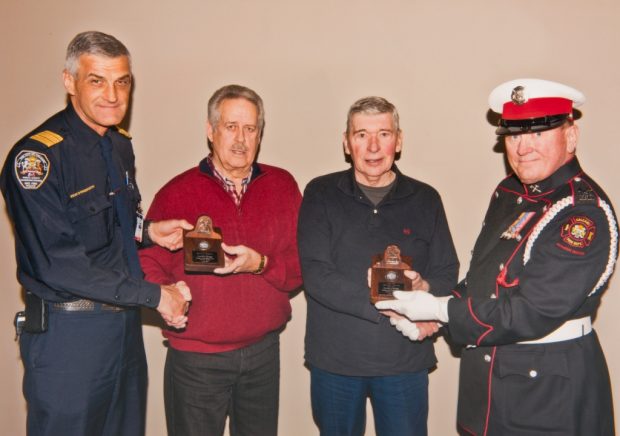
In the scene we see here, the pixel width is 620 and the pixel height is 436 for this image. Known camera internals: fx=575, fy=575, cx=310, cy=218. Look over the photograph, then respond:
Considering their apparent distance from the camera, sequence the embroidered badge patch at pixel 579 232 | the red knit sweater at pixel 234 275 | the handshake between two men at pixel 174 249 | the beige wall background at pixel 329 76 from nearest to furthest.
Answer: the embroidered badge patch at pixel 579 232
the handshake between two men at pixel 174 249
the red knit sweater at pixel 234 275
the beige wall background at pixel 329 76

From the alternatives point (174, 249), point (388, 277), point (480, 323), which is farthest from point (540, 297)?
point (174, 249)

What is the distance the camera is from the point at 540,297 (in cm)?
182

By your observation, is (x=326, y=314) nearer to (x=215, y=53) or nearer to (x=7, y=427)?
(x=215, y=53)

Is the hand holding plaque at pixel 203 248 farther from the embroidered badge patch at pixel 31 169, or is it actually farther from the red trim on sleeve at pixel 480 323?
the red trim on sleeve at pixel 480 323

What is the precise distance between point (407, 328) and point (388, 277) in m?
0.23

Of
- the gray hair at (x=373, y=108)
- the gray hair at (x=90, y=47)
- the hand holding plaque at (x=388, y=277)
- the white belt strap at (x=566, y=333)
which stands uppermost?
the gray hair at (x=90, y=47)

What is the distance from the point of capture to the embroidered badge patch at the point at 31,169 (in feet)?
6.27

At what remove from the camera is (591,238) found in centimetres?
180

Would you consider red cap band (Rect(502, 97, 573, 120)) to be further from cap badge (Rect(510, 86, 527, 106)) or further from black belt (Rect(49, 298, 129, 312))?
black belt (Rect(49, 298, 129, 312))

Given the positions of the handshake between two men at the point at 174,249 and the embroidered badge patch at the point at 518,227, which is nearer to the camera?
the embroidered badge patch at the point at 518,227

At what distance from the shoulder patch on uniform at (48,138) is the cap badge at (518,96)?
63.3 inches

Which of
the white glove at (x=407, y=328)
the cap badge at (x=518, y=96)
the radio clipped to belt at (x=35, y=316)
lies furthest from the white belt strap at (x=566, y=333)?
the radio clipped to belt at (x=35, y=316)

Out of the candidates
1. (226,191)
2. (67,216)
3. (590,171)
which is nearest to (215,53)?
(226,191)

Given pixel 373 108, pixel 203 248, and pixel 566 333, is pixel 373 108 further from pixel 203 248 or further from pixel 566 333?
pixel 566 333
